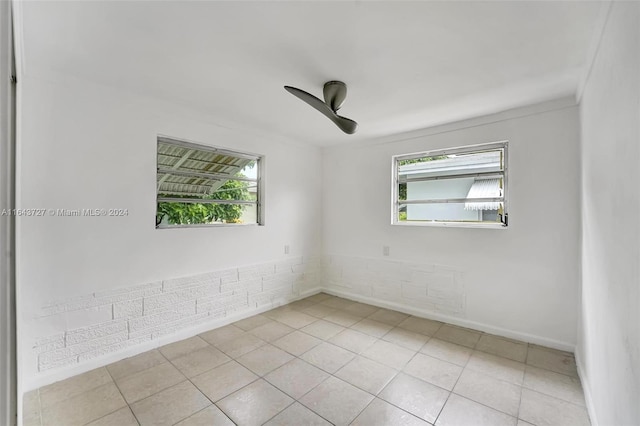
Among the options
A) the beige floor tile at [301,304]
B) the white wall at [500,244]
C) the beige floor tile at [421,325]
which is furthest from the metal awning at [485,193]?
the beige floor tile at [301,304]

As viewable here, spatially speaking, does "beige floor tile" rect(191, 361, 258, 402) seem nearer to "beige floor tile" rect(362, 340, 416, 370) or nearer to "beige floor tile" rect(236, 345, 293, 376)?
"beige floor tile" rect(236, 345, 293, 376)

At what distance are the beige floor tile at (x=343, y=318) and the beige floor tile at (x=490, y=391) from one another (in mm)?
1338

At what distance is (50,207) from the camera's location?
214 centimetres

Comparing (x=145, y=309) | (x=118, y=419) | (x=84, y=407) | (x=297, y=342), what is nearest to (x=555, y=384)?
(x=297, y=342)

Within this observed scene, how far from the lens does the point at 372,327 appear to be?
3223 millimetres

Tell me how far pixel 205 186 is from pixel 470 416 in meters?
3.14

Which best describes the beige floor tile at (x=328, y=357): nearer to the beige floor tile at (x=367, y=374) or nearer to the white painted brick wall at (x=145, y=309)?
the beige floor tile at (x=367, y=374)

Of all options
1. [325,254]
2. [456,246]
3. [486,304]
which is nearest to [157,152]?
[325,254]

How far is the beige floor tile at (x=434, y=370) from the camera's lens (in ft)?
7.21

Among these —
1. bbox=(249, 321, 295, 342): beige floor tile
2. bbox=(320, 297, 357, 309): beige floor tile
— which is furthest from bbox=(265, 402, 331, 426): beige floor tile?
bbox=(320, 297, 357, 309): beige floor tile

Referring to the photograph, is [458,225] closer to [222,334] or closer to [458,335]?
[458,335]

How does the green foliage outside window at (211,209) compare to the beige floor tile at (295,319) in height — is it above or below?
above

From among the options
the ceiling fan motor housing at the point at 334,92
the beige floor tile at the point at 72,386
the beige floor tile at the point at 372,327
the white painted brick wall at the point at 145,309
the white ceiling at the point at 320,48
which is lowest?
the beige floor tile at the point at 372,327

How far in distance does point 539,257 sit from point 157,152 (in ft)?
12.9
